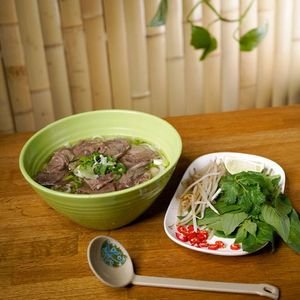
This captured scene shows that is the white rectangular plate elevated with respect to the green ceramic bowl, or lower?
lower

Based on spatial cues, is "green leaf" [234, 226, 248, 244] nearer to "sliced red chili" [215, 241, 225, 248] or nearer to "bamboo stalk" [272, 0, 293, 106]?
"sliced red chili" [215, 241, 225, 248]

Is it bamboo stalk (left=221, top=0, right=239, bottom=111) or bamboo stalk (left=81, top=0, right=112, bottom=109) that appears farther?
bamboo stalk (left=221, top=0, right=239, bottom=111)

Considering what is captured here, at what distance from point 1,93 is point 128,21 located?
1.77 ft

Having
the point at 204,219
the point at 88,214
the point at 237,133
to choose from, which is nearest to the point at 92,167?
the point at 88,214

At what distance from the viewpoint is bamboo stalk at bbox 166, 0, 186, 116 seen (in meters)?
1.91

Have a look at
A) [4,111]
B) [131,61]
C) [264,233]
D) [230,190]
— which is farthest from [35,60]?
[264,233]

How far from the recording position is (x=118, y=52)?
1934 millimetres

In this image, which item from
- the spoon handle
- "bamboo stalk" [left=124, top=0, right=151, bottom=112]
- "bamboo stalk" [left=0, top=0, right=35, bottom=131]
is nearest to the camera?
the spoon handle

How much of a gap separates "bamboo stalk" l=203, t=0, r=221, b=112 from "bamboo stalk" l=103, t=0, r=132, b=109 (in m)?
0.33

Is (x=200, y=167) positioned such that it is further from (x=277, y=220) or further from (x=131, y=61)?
(x=131, y=61)

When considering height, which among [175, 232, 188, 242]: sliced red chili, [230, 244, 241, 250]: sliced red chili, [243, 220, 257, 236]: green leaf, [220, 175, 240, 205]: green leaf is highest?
[220, 175, 240, 205]: green leaf

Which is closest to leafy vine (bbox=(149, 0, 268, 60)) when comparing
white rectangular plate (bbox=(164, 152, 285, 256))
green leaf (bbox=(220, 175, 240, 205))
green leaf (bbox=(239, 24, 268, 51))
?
green leaf (bbox=(239, 24, 268, 51))

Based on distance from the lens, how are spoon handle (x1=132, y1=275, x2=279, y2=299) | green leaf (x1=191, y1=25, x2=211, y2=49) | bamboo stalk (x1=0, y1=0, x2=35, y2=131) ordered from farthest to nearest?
1. bamboo stalk (x1=0, y1=0, x2=35, y2=131)
2. green leaf (x1=191, y1=25, x2=211, y2=49)
3. spoon handle (x1=132, y1=275, x2=279, y2=299)

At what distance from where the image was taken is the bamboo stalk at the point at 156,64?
74.5 inches
